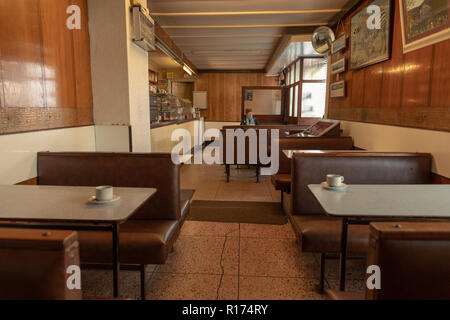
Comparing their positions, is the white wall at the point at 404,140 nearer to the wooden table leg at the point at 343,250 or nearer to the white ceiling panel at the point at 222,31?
the wooden table leg at the point at 343,250

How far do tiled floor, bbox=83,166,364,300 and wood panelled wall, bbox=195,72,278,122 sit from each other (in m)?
9.96

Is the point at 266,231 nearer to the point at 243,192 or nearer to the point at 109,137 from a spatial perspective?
the point at 243,192

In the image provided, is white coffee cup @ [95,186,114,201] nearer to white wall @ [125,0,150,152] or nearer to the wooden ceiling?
white wall @ [125,0,150,152]

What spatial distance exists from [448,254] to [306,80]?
8520 millimetres

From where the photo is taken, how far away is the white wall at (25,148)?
2348 mm

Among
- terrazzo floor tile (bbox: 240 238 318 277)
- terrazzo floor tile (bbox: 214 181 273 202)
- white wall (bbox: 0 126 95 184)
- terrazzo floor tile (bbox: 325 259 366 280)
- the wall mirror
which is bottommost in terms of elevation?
terrazzo floor tile (bbox: 325 259 366 280)

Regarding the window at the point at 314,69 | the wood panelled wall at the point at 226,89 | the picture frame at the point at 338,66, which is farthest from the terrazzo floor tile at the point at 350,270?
the wood panelled wall at the point at 226,89

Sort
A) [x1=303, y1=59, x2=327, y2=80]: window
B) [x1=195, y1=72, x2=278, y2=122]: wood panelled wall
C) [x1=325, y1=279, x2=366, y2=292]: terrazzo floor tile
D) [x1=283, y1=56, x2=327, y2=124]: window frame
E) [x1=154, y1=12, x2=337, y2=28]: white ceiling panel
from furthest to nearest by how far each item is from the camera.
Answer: [x1=195, y1=72, x2=278, y2=122]: wood panelled wall → [x1=283, y1=56, x2=327, y2=124]: window frame → [x1=303, y1=59, x2=327, y2=80]: window → [x1=154, y1=12, x2=337, y2=28]: white ceiling panel → [x1=325, y1=279, x2=366, y2=292]: terrazzo floor tile

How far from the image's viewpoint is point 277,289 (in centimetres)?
237

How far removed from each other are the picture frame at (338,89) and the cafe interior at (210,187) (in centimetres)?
5

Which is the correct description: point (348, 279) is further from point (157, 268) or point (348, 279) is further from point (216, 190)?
point (216, 190)

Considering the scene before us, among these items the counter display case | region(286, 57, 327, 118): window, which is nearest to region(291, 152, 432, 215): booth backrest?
the counter display case

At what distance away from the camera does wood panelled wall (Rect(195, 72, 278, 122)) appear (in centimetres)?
1302

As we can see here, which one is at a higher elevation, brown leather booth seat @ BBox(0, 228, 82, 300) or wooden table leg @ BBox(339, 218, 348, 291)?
brown leather booth seat @ BBox(0, 228, 82, 300)
